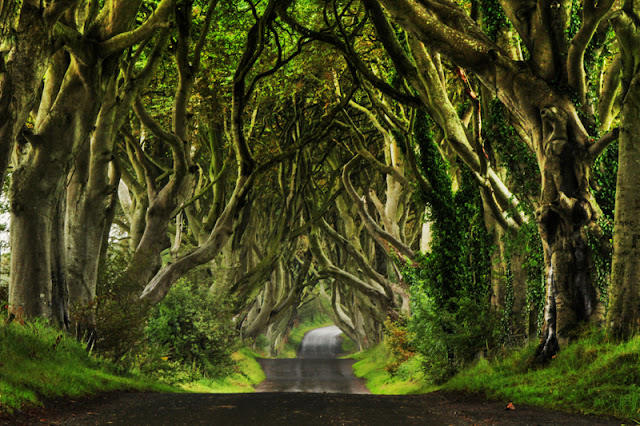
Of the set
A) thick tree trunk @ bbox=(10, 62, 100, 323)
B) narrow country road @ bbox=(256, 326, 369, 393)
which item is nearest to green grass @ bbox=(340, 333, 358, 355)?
narrow country road @ bbox=(256, 326, 369, 393)

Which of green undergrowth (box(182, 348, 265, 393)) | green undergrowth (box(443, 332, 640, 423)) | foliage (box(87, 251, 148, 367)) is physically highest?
foliage (box(87, 251, 148, 367))

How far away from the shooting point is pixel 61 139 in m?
10.7

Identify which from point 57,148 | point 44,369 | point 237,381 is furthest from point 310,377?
point 44,369

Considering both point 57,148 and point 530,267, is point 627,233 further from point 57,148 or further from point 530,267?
point 57,148

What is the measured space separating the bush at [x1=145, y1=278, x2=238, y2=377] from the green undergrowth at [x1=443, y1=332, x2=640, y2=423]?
10.3 metres

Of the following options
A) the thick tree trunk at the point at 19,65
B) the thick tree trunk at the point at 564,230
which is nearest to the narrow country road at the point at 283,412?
the thick tree trunk at the point at 564,230

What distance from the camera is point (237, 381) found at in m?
21.5

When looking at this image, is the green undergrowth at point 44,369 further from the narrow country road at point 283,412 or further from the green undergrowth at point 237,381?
the green undergrowth at point 237,381

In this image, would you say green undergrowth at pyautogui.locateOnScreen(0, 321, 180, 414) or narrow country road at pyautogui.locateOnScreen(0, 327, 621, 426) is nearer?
narrow country road at pyautogui.locateOnScreen(0, 327, 621, 426)

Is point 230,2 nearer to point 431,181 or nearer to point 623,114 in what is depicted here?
point 431,181

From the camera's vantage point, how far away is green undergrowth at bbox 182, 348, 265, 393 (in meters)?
17.0

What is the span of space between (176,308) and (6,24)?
38.6 feet

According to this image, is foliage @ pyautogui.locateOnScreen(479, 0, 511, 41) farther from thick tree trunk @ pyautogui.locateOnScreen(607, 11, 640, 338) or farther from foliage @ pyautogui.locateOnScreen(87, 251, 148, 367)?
foliage @ pyautogui.locateOnScreen(87, 251, 148, 367)

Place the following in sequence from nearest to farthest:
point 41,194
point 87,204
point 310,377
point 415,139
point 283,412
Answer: point 283,412 < point 41,194 < point 87,204 < point 415,139 < point 310,377
